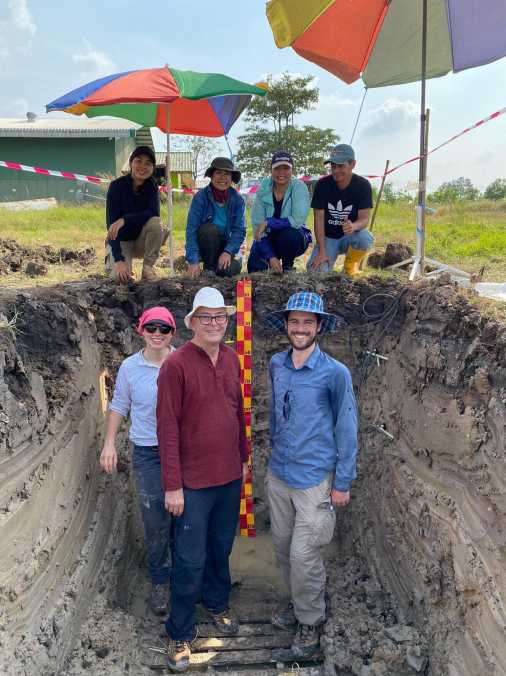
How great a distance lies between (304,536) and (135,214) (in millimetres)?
3606

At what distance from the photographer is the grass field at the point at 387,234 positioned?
25.3 ft

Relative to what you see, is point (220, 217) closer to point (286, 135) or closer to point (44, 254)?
point (44, 254)

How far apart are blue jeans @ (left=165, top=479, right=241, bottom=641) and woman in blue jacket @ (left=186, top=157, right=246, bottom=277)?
266 centimetres

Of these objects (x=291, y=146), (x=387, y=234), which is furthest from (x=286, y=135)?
(x=387, y=234)

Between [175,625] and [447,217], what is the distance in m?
13.3

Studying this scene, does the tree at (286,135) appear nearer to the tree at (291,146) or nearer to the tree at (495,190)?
the tree at (291,146)

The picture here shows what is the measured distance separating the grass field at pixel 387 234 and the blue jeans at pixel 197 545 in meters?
3.93

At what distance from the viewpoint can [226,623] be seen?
13.2ft

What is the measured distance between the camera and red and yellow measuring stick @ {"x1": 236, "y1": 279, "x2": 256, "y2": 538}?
17.1ft

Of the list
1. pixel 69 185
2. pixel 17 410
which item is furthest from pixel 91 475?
pixel 69 185

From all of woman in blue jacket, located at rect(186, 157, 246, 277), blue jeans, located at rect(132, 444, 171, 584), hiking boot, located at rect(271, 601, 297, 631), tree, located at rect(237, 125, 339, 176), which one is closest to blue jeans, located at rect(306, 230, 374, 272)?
woman in blue jacket, located at rect(186, 157, 246, 277)

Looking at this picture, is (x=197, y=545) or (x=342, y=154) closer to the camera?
(x=197, y=545)

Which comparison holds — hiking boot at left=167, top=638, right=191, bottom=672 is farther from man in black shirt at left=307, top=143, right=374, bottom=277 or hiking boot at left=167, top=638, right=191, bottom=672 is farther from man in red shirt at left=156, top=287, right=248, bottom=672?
man in black shirt at left=307, top=143, right=374, bottom=277

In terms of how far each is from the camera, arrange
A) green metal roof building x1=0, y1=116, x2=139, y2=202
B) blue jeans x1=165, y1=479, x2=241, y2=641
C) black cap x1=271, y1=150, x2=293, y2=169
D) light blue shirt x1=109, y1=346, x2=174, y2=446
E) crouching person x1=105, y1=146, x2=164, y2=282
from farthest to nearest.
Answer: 1. green metal roof building x1=0, y1=116, x2=139, y2=202
2. crouching person x1=105, y1=146, x2=164, y2=282
3. black cap x1=271, y1=150, x2=293, y2=169
4. light blue shirt x1=109, y1=346, x2=174, y2=446
5. blue jeans x1=165, y1=479, x2=241, y2=641
